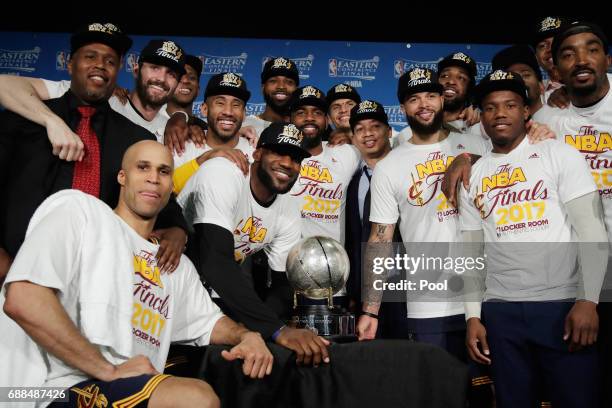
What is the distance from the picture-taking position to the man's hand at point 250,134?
377 cm

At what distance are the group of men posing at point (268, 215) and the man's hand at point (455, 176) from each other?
1 centimetres

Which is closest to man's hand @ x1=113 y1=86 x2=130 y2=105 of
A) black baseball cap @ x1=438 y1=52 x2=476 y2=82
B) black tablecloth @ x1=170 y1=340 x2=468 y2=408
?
black baseball cap @ x1=438 y1=52 x2=476 y2=82

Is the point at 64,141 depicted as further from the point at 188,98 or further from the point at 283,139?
the point at 188,98

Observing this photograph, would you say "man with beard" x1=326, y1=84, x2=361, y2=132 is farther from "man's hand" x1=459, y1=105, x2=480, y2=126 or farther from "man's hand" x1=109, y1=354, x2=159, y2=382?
"man's hand" x1=109, y1=354, x2=159, y2=382

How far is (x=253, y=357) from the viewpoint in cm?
187

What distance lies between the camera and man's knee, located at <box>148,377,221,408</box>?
5.26 feet

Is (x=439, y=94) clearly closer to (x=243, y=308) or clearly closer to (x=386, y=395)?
(x=243, y=308)

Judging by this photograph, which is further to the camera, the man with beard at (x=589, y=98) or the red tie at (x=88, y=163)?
the man with beard at (x=589, y=98)

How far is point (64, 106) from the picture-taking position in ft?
8.31

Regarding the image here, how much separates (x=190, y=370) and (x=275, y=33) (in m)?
4.41

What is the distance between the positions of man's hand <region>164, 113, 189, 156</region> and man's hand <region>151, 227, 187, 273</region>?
1.35m
